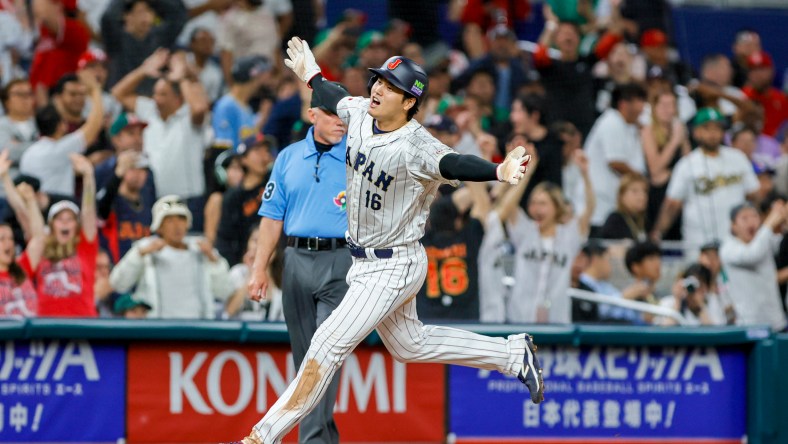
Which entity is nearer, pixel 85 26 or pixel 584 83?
pixel 85 26

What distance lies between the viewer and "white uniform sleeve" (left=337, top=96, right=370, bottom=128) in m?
6.08

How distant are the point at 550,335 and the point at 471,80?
14.1 ft

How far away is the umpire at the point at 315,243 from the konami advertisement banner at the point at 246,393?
4.22 ft

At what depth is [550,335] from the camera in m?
8.10

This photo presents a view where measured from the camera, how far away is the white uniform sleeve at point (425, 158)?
5.61m

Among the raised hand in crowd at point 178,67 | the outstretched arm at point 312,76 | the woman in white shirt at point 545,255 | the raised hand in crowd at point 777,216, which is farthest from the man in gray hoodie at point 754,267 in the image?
the outstretched arm at point 312,76

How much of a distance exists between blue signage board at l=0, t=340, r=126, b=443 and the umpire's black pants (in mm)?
1580

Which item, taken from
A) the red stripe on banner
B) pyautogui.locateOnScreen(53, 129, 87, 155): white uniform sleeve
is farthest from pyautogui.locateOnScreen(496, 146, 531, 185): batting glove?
pyautogui.locateOnScreen(53, 129, 87, 155): white uniform sleeve

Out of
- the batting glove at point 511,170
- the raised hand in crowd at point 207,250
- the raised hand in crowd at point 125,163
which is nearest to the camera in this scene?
the batting glove at point 511,170

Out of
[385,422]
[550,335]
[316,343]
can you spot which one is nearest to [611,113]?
[550,335]

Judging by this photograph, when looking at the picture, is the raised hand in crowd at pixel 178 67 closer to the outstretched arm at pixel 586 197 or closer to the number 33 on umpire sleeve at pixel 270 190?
the outstretched arm at pixel 586 197

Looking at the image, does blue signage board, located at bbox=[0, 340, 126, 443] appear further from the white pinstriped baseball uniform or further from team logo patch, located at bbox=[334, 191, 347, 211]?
the white pinstriped baseball uniform

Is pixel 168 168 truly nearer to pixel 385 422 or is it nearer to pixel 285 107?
pixel 285 107

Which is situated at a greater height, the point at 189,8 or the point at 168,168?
the point at 189,8
